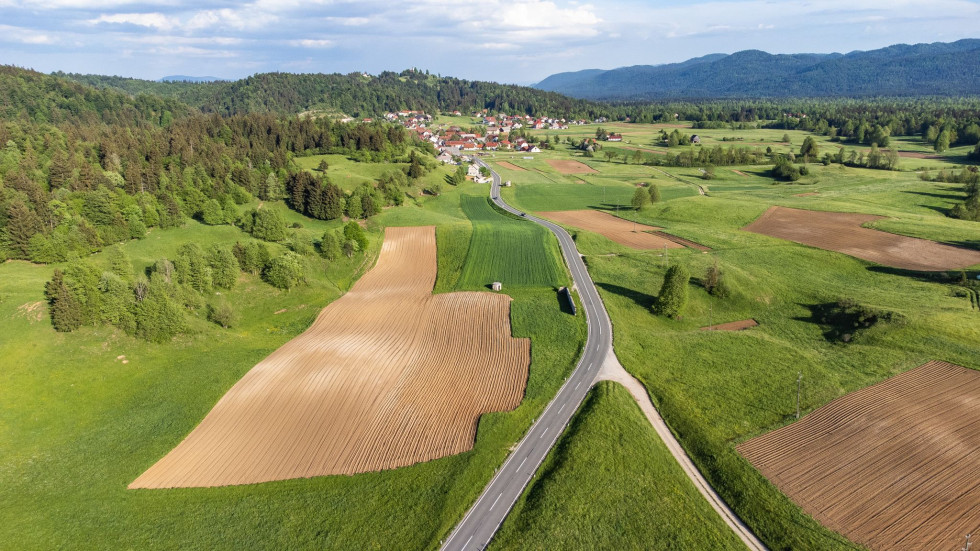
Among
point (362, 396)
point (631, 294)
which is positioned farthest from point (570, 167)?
point (362, 396)

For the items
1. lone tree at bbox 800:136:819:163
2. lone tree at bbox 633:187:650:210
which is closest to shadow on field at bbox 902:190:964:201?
lone tree at bbox 800:136:819:163

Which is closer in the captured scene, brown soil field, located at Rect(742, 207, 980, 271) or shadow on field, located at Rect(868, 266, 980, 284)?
shadow on field, located at Rect(868, 266, 980, 284)

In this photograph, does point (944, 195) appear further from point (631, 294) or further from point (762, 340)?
point (631, 294)

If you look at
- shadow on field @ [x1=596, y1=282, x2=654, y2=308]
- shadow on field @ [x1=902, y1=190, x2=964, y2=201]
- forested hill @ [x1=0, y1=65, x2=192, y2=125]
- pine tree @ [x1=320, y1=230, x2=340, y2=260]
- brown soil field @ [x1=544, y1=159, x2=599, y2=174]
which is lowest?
shadow on field @ [x1=596, y1=282, x2=654, y2=308]

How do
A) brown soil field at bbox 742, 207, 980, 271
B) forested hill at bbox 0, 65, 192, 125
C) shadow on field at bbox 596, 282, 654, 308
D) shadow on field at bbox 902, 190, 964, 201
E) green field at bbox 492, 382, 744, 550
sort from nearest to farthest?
green field at bbox 492, 382, 744, 550 < shadow on field at bbox 596, 282, 654, 308 < brown soil field at bbox 742, 207, 980, 271 < shadow on field at bbox 902, 190, 964, 201 < forested hill at bbox 0, 65, 192, 125

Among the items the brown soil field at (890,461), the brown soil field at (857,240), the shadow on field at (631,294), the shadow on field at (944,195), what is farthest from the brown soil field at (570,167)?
the brown soil field at (890,461)

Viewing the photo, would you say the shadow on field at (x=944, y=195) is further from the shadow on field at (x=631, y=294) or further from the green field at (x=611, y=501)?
the green field at (x=611, y=501)

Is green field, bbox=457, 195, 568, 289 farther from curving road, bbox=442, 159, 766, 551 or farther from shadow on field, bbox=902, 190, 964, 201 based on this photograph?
shadow on field, bbox=902, 190, 964, 201
